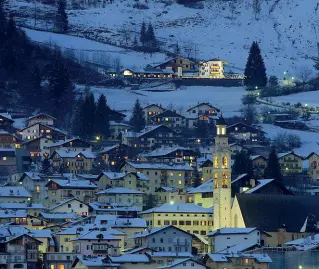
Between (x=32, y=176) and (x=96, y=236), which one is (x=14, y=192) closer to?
(x=32, y=176)

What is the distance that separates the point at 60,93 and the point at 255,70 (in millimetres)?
18669

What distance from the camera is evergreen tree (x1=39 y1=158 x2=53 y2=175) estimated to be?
15588cm

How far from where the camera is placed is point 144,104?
186250 mm

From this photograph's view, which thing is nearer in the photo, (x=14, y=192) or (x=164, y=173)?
(x=14, y=192)

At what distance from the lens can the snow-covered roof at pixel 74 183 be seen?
14950 centimetres

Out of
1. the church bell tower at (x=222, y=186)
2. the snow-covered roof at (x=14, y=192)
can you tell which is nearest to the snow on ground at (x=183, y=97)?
the snow-covered roof at (x=14, y=192)

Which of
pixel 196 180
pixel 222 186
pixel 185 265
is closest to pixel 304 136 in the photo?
pixel 196 180

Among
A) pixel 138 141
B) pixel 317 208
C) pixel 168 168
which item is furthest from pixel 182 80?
pixel 317 208

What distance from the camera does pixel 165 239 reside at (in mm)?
135750

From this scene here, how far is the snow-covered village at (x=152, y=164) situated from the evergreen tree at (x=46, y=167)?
0.46 feet

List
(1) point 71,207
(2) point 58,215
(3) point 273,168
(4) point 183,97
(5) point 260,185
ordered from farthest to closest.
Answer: (4) point 183,97 < (3) point 273,168 < (1) point 71,207 < (5) point 260,185 < (2) point 58,215

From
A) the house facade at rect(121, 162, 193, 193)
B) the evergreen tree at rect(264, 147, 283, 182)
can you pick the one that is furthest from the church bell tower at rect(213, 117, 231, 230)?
the house facade at rect(121, 162, 193, 193)

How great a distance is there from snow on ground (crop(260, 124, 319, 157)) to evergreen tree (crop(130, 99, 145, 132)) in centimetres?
846

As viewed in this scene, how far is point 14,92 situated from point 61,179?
3407cm
